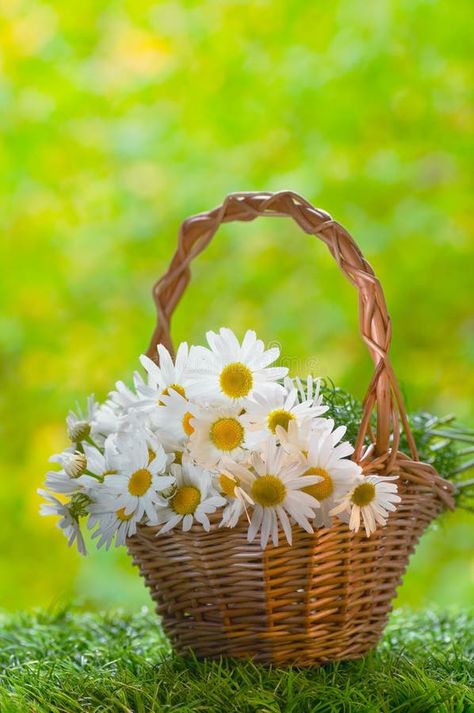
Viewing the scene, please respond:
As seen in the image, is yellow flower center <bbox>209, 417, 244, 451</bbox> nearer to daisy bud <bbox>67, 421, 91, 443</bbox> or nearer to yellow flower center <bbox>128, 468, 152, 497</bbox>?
yellow flower center <bbox>128, 468, 152, 497</bbox>

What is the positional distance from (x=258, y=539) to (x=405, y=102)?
6.78 feet

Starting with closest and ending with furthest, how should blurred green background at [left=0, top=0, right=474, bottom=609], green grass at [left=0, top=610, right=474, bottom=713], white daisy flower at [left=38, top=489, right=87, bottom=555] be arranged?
1. green grass at [left=0, top=610, right=474, bottom=713]
2. white daisy flower at [left=38, top=489, right=87, bottom=555]
3. blurred green background at [left=0, top=0, right=474, bottom=609]

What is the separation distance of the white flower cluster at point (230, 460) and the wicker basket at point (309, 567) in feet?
0.09

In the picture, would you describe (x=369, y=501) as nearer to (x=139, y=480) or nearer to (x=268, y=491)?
(x=268, y=491)

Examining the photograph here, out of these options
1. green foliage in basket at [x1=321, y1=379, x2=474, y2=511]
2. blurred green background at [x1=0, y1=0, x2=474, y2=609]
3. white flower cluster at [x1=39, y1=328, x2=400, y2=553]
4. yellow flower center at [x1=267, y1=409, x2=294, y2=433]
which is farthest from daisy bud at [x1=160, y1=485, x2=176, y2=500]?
blurred green background at [x1=0, y1=0, x2=474, y2=609]

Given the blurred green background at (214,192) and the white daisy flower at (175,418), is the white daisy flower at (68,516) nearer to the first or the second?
the white daisy flower at (175,418)

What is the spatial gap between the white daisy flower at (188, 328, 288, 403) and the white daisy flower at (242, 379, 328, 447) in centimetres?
1

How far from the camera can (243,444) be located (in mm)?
734

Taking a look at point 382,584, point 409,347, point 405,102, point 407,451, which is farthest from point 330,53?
point 382,584

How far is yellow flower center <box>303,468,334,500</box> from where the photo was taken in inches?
28.7

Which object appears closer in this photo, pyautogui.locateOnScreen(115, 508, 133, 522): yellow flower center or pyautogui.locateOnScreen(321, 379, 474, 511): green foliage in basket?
pyautogui.locateOnScreen(115, 508, 133, 522): yellow flower center

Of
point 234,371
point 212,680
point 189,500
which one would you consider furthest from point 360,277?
point 212,680

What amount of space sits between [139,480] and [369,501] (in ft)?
0.66

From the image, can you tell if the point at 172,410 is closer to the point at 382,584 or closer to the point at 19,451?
the point at 382,584
